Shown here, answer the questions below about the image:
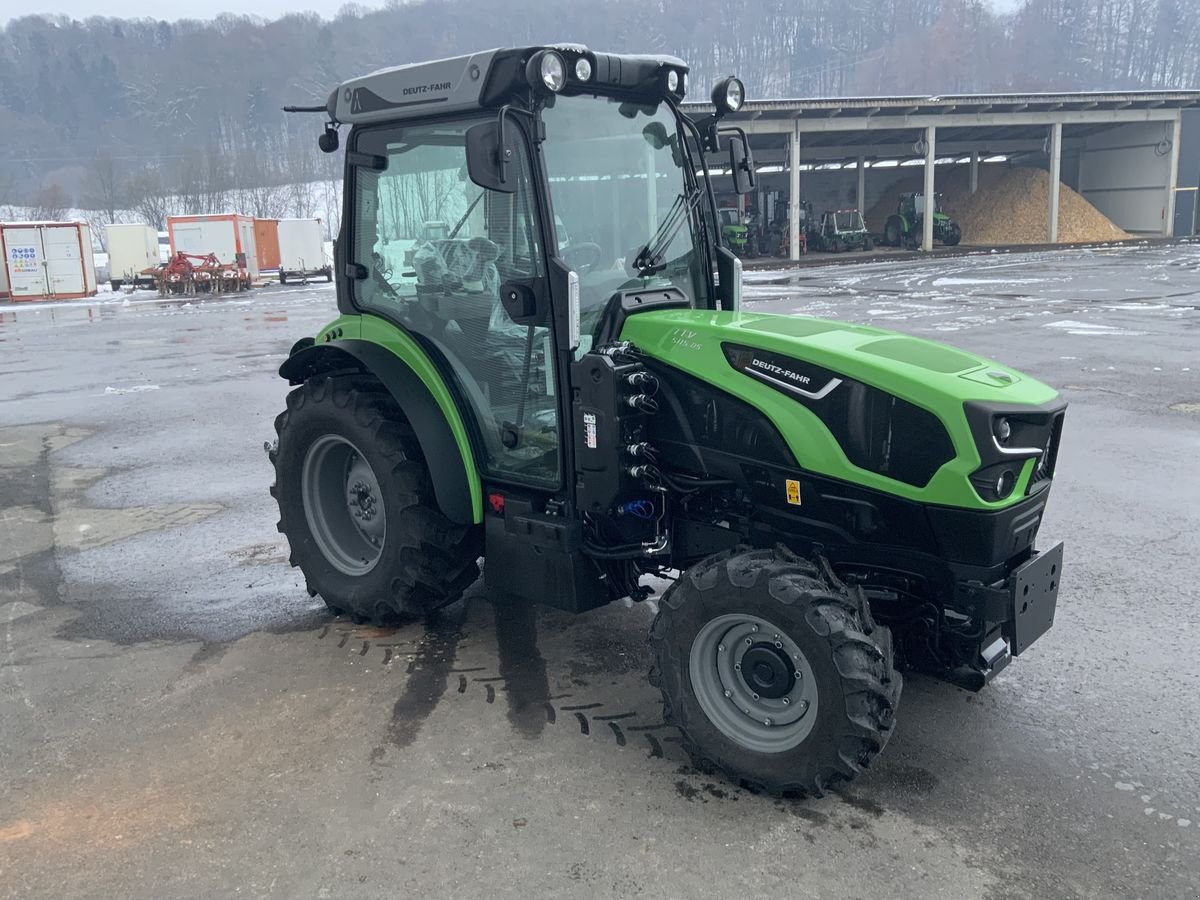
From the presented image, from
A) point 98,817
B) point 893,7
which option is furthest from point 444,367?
point 893,7

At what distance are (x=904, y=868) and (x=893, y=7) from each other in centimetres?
13760

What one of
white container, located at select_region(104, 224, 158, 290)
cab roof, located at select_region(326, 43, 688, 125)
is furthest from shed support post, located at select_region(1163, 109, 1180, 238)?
cab roof, located at select_region(326, 43, 688, 125)

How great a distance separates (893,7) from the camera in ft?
410

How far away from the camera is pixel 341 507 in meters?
5.38

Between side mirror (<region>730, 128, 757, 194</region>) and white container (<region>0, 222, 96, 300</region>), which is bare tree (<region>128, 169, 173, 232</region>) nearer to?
white container (<region>0, 222, 96, 300</region>)

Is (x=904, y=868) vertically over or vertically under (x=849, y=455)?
under

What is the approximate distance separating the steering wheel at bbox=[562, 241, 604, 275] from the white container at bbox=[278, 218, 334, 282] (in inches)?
1424

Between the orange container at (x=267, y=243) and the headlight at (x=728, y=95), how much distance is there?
3790 cm

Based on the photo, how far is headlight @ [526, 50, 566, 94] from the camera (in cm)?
370

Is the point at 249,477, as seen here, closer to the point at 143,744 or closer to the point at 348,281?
the point at 348,281

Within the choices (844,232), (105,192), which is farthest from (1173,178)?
(105,192)

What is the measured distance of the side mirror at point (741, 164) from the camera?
451 cm

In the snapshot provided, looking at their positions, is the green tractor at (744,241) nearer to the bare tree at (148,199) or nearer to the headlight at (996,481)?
the headlight at (996,481)

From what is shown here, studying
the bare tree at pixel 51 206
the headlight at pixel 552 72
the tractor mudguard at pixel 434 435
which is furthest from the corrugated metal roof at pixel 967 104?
the bare tree at pixel 51 206
